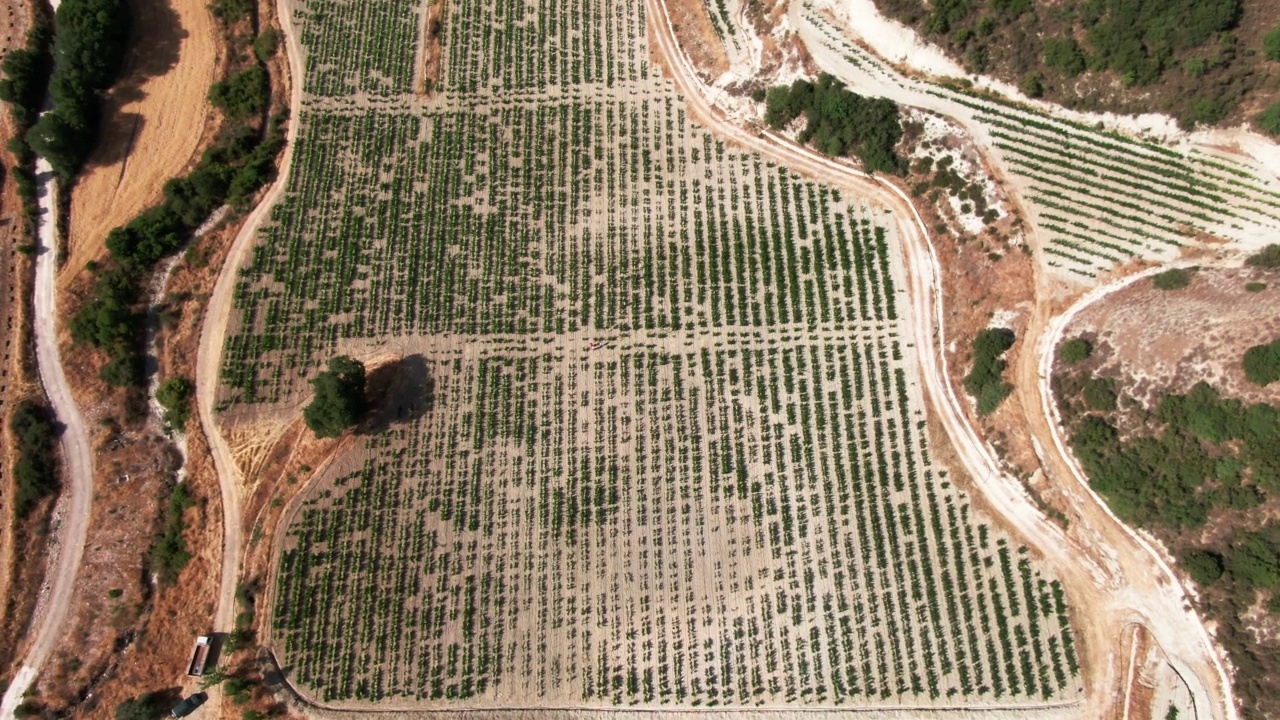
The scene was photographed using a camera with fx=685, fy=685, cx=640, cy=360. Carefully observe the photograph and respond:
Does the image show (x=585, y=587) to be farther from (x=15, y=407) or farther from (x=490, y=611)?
(x=15, y=407)

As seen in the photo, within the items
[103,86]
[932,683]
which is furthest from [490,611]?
[103,86]

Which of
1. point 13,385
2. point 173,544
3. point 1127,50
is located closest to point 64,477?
point 13,385

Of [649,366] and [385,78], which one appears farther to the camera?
[385,78]

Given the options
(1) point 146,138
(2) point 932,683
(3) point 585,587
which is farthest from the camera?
(1) point 146,138

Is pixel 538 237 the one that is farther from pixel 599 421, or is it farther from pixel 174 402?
pixel 174 402

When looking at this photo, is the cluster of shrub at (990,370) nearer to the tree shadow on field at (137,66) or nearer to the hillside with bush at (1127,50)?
the hillside with bush at (1127,50)

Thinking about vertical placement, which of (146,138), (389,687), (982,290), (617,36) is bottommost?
(389,687)

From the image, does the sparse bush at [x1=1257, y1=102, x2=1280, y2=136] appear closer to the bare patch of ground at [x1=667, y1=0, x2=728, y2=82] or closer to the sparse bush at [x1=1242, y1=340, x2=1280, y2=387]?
the sparse bush at [x1=1242, y1=340, x2=1280, y2=387]
